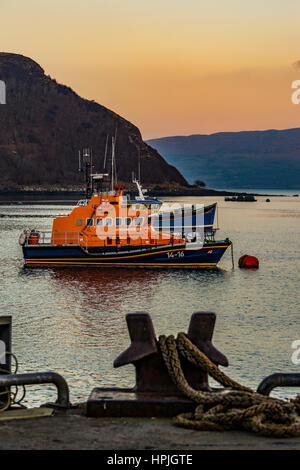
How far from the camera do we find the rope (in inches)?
195

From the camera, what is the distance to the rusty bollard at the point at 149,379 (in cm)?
539

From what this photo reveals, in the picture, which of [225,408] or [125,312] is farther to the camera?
[125,312]

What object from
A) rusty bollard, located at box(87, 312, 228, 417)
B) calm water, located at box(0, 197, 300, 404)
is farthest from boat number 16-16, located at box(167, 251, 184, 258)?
rusty bollard, located at box(87, 312, 228, 417)

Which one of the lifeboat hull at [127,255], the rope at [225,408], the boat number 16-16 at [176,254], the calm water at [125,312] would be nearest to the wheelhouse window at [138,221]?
the lifeboat hull at [127,255]

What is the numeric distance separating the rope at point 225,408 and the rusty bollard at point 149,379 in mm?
143

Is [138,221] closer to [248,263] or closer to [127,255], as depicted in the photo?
[127,255]

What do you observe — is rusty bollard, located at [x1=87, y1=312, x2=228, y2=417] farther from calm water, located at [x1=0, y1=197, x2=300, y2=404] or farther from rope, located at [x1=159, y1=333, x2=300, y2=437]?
calm water, located at [x1=0, y1=197, x2=300, y2=404]

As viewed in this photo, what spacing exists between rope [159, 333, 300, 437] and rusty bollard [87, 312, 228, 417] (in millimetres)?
143

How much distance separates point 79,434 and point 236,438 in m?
1.20

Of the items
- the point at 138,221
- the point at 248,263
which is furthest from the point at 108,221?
the point at 248,263

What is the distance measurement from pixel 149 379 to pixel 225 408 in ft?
2.49

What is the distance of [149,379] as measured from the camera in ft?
18.5
